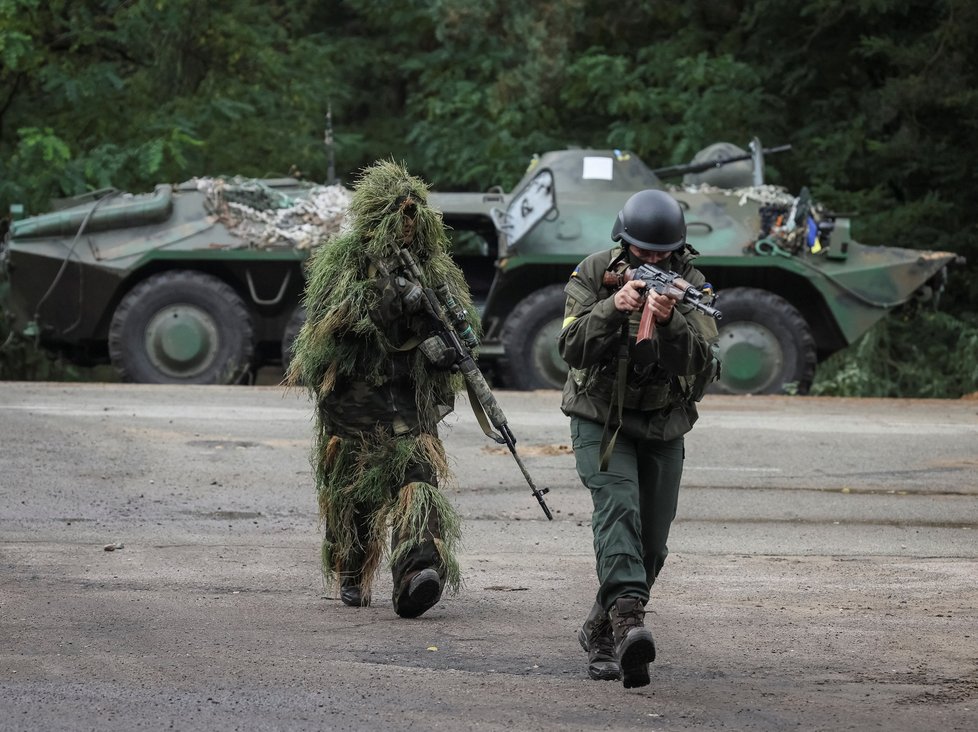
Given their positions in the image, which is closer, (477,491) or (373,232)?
(373,232)

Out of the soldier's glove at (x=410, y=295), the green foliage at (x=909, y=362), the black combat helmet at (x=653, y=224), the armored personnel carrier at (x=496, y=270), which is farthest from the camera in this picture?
the green foliage at (x=909, y=362)

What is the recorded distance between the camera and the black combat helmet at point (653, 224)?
6129mm

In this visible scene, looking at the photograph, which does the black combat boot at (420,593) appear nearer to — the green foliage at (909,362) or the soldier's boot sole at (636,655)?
the soldier's boot sole at (636,655)

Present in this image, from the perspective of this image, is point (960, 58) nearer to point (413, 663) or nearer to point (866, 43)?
point (866, 43)

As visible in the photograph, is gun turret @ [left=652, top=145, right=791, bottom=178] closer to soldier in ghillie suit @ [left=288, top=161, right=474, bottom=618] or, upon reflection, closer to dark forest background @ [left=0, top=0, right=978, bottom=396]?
dark forest background @ [left=0, top=0, right=978, bottom=396]

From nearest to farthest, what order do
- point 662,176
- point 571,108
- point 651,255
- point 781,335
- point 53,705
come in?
point 53,705, point 651,255, point 781,335, point 662,176, point 571,108

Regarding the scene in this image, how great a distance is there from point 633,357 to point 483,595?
2.07m

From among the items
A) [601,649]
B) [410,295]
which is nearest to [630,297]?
[601,649]

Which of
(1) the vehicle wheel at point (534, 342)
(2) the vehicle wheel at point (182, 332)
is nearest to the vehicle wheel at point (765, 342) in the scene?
(1) the vehicle wheel at point (534, 342)

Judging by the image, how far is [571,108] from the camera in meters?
26.9

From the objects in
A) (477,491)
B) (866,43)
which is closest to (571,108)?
(866,43)

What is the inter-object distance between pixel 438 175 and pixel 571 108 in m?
2.22

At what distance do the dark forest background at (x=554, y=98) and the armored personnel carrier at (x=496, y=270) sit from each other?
3.72 meters

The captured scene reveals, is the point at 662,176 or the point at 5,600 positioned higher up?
the point at 662,176
